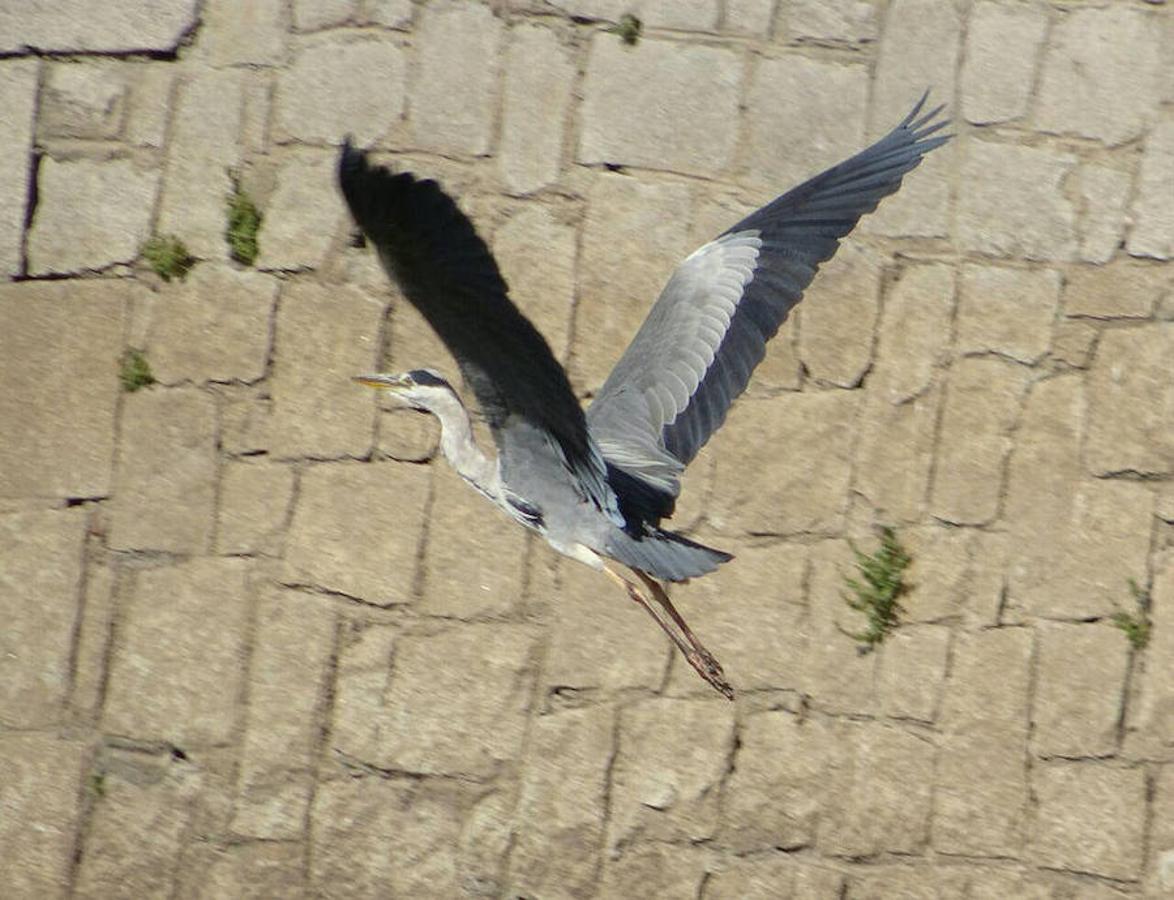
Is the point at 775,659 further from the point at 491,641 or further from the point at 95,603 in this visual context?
the point at 95,603

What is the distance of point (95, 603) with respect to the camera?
562cm

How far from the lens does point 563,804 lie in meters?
5.44

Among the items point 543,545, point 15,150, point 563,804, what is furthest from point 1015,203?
point 15,150

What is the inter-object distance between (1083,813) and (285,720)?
2.12 m

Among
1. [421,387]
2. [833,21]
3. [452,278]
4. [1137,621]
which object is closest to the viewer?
[452,278]

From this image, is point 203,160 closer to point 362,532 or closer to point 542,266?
point 542,266

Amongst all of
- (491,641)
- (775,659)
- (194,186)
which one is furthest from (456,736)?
(194,186)

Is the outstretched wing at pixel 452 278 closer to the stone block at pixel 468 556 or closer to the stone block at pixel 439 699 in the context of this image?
the stone block at pixel 468 556

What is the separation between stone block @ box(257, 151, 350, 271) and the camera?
5656 millimetres

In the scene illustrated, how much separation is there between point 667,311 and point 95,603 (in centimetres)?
181

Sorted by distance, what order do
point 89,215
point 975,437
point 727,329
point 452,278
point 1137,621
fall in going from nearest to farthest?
point 452,278
point 727,329
point 1137,621
point 975,437
point 89,215

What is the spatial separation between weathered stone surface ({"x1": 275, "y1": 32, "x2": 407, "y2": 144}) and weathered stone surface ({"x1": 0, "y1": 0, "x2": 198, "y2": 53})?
1.22ft

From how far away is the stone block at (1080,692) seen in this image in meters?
5.30

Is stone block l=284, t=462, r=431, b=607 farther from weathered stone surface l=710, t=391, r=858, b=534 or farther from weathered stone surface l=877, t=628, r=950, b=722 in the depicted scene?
weathered stone surface l=877, t=628, r=950, b=722
